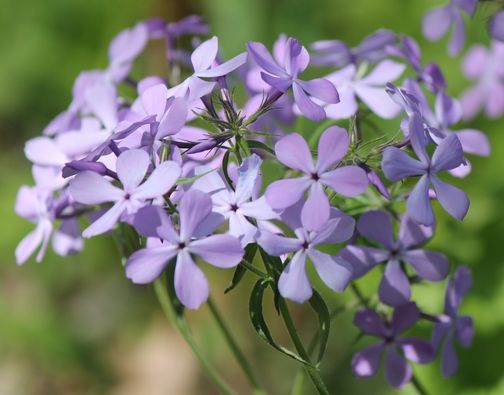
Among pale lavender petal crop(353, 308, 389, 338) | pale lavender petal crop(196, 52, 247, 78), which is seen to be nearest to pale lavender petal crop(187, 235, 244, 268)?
pale lavender petal crop(196, 52, 247, 78)

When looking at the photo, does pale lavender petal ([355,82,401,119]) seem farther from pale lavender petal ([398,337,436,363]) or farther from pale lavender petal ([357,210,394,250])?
pale lavender petal ([398,337,436,363])

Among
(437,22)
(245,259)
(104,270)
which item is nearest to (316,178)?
(245,259)

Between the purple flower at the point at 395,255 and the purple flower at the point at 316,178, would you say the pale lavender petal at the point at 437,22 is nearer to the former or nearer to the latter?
the purple flower at the point at 395,255

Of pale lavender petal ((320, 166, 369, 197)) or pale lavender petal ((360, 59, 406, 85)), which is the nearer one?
pale lavender petal ((320, 166, 369, 197))

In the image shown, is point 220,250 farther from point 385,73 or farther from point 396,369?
point 385,73

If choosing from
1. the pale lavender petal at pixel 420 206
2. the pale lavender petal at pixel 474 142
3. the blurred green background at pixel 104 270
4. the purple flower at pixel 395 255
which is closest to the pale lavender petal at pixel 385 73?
the pale lavender petal at pixel 474 142

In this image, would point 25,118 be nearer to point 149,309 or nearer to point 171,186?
point 149,309
